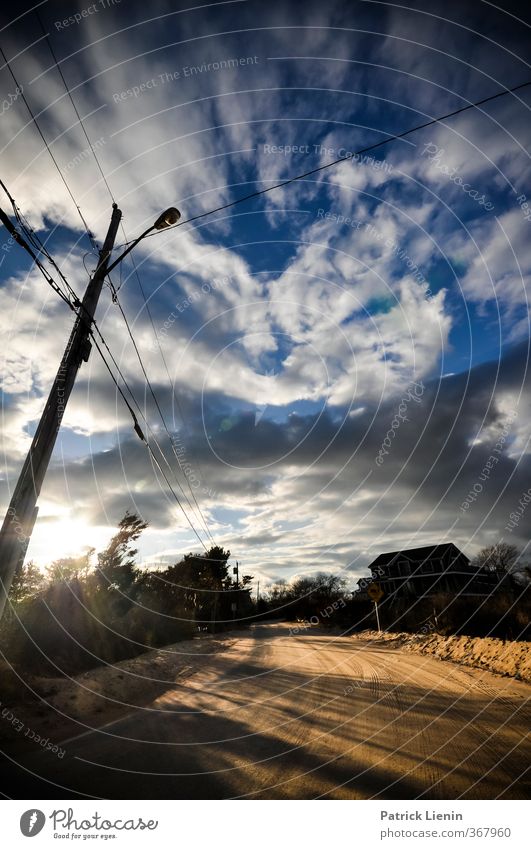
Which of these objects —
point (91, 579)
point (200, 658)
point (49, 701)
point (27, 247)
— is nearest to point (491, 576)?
point (200, 658)

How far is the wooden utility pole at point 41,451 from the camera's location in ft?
15.6

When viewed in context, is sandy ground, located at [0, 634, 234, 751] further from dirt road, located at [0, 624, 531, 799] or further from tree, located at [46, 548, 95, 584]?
tree, located at [46, 548, 95, 584]

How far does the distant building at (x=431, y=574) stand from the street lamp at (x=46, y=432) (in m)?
43.5

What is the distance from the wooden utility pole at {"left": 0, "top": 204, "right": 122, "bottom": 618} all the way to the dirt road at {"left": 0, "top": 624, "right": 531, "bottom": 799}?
246cm

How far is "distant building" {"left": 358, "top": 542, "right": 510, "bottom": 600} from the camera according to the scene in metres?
41.4

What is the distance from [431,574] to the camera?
42844mm

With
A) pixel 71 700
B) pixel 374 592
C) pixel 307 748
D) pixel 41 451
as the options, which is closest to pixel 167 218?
pixel 41 451

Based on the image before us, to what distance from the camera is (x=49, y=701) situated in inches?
261

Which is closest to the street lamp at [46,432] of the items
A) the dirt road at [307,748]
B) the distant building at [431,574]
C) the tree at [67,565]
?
the dirt road at [307,748]

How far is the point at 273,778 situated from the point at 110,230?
9.77 metres

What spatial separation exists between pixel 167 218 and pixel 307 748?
9421 mm

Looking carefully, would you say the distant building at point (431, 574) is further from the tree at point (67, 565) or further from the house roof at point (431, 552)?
the tree at point (67, 565)

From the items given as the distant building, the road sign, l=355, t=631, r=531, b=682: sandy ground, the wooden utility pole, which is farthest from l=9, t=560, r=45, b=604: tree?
the distant building

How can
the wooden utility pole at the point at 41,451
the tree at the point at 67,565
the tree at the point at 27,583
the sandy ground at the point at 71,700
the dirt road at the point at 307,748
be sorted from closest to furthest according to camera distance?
1. the dirt road at the point at 307,748
2. the wooden utility pole at the point at 41,451
3. the sandy ground at the point at 71,700
4. the tree at the point at 27,583
5. the tree at the point at 67,565
